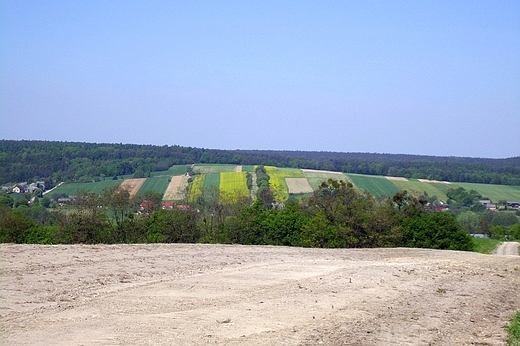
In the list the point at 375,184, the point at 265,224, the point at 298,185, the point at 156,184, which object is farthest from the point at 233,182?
the point at 265,224

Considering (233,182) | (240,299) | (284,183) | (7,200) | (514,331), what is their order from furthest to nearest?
(284,183) < (233,182) < (7,200) < (240,299) < (514,331)

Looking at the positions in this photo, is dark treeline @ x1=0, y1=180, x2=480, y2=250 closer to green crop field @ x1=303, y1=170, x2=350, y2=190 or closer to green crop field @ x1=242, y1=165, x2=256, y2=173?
green crop field @ x1=303, y1=170, x2=350, y2=190

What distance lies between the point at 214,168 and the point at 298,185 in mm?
18200

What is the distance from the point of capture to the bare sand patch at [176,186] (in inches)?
2430

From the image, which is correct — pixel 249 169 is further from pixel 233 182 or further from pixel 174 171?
pixel 233 182

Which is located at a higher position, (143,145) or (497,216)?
(143,145)

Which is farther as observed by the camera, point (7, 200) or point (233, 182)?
point (233, 182)

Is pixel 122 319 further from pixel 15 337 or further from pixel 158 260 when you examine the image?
pixel 158 260

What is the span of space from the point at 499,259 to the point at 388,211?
14364 millimetres

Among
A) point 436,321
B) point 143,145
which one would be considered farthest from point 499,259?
point 143,145

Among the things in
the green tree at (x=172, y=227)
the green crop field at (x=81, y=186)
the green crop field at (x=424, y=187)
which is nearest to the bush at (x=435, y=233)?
the green tree at (x=172, y=227)

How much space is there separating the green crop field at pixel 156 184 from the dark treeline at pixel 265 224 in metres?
24.3

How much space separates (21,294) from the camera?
45.3ft

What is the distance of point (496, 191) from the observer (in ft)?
325
